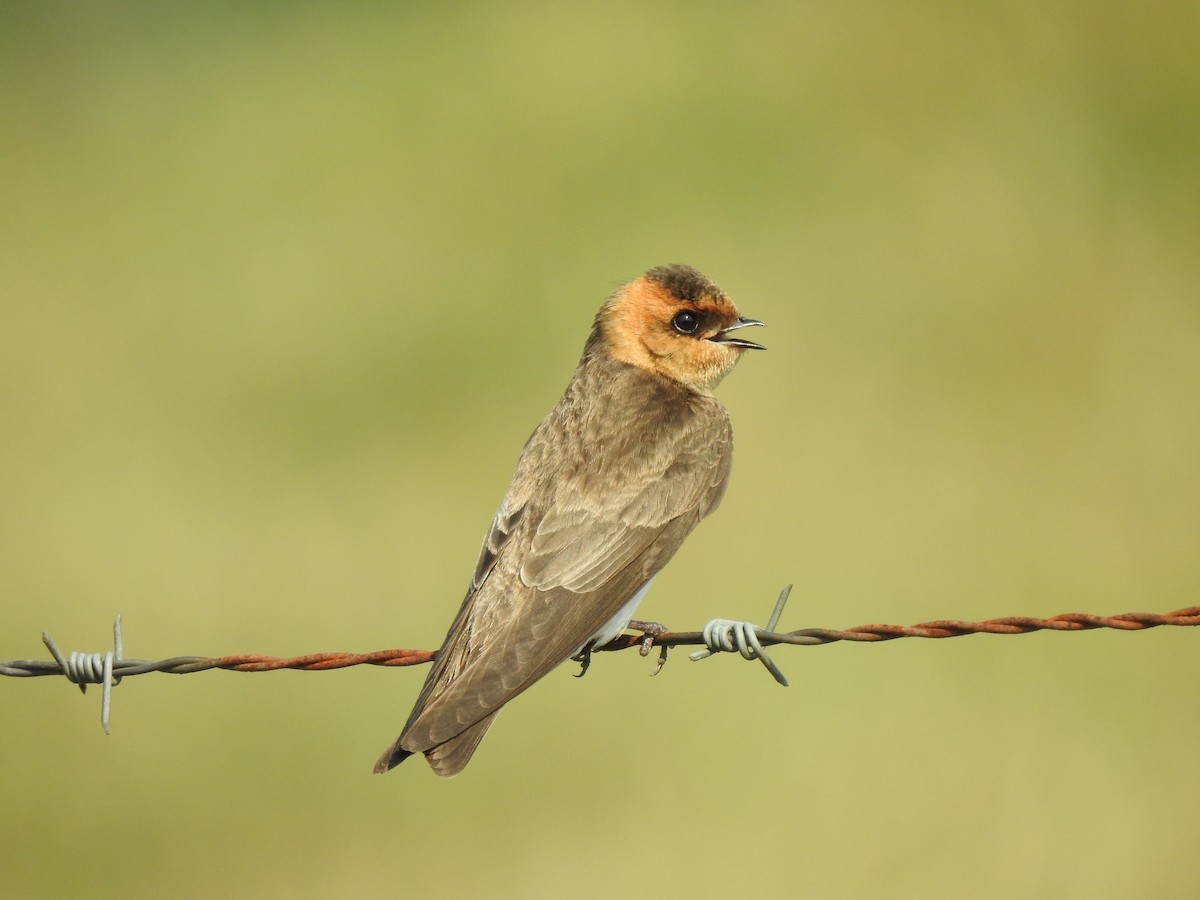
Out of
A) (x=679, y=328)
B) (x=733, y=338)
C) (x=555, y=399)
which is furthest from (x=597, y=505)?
(x=555, y=399)

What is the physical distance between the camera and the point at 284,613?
7914mm

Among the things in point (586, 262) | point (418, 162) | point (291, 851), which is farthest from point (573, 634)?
point (418, 162)

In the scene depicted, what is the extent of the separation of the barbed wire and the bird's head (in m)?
1.70

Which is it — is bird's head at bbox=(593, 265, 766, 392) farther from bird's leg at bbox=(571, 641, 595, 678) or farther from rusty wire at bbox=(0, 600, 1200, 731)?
rusty wire at bbox=(0, 600, 1200, 731)

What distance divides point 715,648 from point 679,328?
184 centimetres

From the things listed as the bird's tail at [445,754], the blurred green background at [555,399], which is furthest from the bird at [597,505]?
the blurred green background at [555,399]

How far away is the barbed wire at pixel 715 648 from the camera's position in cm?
376

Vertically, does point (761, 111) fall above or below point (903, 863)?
above

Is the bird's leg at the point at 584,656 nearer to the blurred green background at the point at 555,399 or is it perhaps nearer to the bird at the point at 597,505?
the bird at the point at 597,505

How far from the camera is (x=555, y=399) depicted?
9.18 m

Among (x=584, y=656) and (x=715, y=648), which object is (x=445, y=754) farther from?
(x=584, y=656)

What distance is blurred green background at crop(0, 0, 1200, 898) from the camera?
23.7ft

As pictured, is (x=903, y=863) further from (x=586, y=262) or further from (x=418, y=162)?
(x=418, y=162)

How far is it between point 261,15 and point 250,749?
21.7 ft
